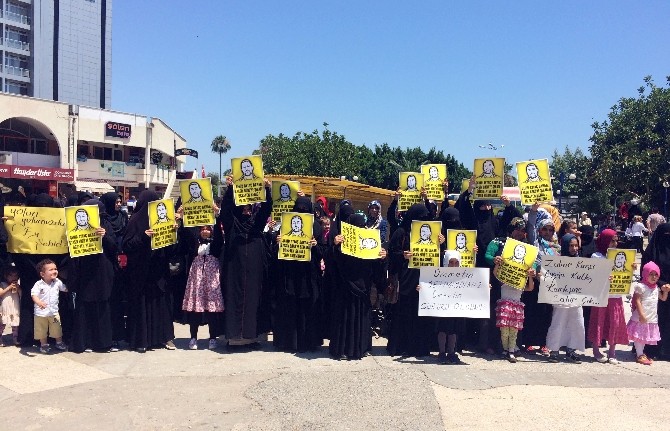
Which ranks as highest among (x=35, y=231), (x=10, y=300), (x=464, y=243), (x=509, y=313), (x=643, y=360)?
(x=35, y=231)

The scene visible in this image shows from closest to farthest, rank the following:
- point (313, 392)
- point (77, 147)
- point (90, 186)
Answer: point (313, 392), point (90, 186), point (77, 147)

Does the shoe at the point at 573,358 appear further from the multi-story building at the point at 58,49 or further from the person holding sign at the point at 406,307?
the multi-story building at the point at 58,49

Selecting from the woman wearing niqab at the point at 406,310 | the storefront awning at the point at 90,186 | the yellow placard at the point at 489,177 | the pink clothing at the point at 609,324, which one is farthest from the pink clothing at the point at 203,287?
the storefront awning at the point at 90,186

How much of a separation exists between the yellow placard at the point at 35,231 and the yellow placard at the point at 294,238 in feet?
8.72

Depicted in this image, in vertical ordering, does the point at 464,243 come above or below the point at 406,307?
above

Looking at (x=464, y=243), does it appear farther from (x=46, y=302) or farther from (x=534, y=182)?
(x=46, y=302)

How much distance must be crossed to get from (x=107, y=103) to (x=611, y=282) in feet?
233

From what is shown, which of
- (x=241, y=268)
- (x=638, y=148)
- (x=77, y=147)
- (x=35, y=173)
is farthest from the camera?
(x=77, y=147)

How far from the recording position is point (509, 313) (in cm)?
671

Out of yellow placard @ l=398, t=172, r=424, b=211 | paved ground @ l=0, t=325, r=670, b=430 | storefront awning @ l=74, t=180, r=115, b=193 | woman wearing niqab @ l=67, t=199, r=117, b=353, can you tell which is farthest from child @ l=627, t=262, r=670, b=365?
storefront awning @ l=74, t=180, r=115, b=193

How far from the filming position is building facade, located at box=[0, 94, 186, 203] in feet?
124

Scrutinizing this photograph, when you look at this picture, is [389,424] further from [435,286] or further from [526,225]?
[526,225]

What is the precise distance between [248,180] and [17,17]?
63.4m

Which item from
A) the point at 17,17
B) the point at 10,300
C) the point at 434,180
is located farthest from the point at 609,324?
the point at 17,17
